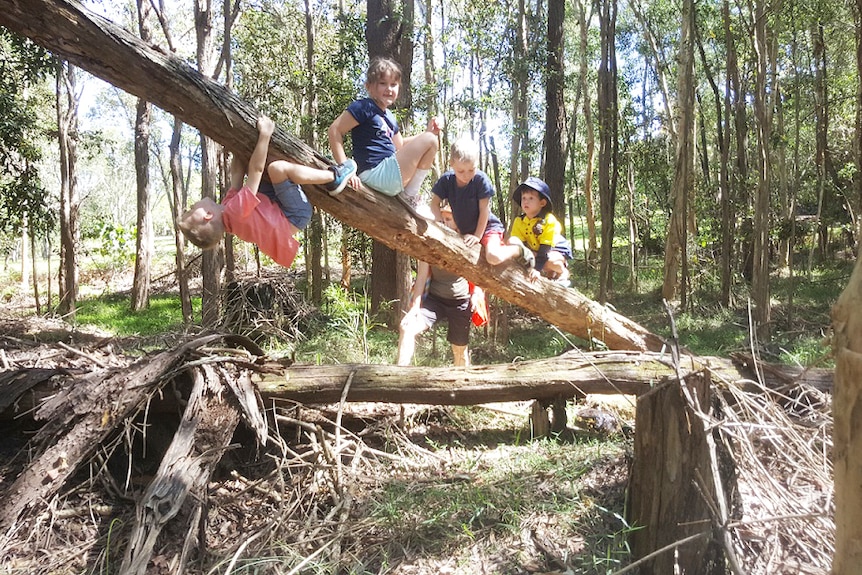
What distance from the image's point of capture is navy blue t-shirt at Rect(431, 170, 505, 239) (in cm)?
495

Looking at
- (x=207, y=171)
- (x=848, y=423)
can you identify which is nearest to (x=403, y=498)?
(x=848, y=423)

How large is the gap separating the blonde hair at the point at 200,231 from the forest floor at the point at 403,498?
1153mm

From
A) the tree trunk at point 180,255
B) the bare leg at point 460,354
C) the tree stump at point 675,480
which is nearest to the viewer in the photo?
the tree stump at point 675,480

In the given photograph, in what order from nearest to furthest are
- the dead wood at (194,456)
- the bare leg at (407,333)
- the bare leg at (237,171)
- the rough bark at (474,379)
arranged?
the dead wood at (194,456), the bare leg at (237,171), the rough bark at (474,379), the bare leg at (407,333)

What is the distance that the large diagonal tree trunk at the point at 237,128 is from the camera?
3.13 m

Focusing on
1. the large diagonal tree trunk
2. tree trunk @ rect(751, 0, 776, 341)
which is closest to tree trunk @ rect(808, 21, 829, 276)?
tree trunk @ rect(751, 0, 776, 341)

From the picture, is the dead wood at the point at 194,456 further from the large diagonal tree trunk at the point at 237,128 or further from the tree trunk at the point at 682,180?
the tree trunk at the point at 682,180

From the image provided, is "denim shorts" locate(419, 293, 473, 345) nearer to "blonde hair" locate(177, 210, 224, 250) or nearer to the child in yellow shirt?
the child in yellow shirt

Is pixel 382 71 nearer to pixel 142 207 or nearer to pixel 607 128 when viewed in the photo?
pixel 607 128

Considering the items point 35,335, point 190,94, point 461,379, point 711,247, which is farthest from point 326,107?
point 711,247

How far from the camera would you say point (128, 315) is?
40.8 ft

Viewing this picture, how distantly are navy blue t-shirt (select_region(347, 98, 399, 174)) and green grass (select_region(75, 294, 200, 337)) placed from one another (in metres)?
5.94

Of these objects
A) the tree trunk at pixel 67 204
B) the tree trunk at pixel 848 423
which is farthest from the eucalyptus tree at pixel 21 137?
the tree trunk at pixel 848 423

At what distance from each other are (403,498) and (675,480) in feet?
5.26
